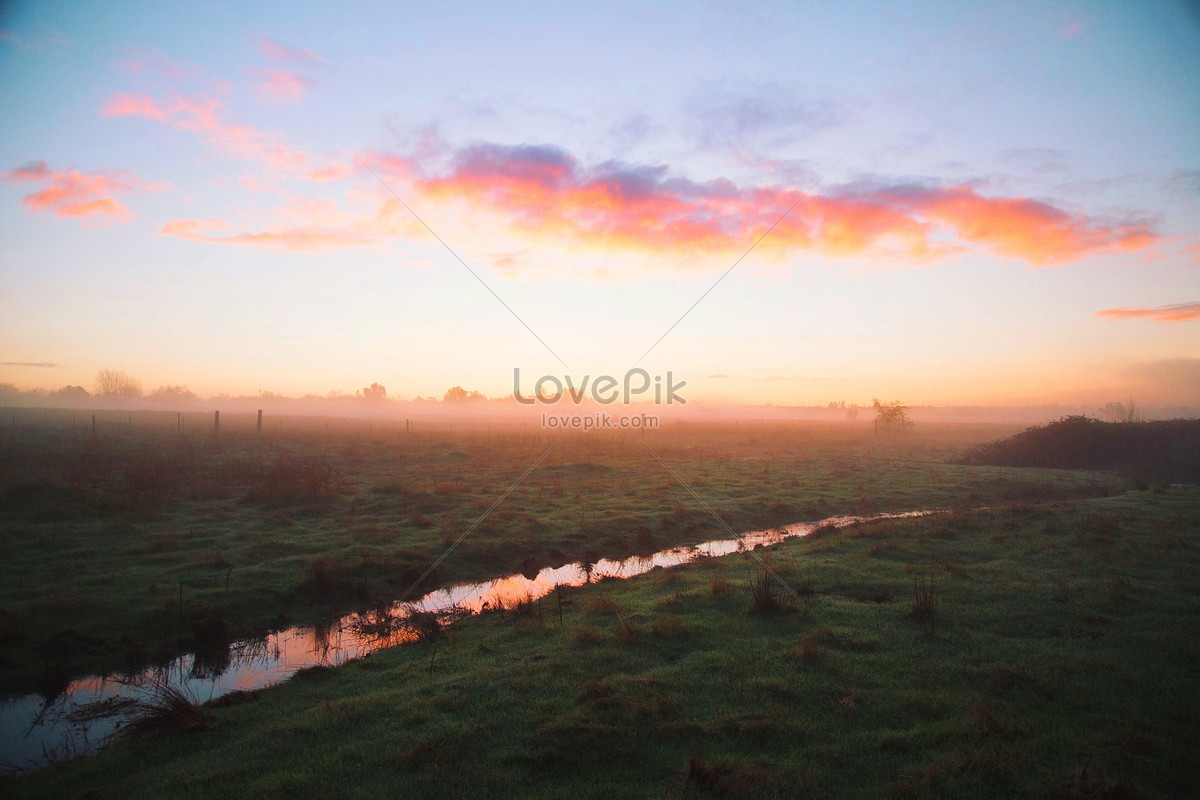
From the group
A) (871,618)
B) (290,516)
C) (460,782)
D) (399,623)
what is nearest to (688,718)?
(460,782)

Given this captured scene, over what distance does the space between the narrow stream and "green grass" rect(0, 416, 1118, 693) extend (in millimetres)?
712

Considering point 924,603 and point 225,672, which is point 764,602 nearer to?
point 924,603

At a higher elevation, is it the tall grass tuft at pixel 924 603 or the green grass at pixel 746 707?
the tall grass tuft at pixel 924 603

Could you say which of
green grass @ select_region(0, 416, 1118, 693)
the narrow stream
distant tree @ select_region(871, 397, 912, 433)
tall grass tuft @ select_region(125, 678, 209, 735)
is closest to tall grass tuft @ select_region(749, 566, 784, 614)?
the narrow stream

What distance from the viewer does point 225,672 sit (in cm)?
1042

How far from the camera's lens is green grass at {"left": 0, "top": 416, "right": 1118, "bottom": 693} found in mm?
11930

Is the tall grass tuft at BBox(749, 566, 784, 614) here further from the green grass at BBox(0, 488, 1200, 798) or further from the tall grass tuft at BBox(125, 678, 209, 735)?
the tall grass tuft at BBox(125, 678, 209, 735)

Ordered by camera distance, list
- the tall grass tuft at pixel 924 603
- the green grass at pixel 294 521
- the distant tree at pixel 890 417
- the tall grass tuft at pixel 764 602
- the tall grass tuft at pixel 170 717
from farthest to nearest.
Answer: the distant tree at pixel 890 417
the green grass at pixel 294 521
the tall grass tuft at pixel 764 602
the tall grass tuft at pixel 924 603
the tall grass tuft at pixel 170 717

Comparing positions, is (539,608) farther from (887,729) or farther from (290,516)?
(290,516)

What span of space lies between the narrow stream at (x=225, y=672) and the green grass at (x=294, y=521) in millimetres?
712

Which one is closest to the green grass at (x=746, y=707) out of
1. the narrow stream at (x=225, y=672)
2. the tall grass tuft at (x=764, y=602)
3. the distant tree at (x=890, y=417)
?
the tall grass tuft at (x=764, y=602)

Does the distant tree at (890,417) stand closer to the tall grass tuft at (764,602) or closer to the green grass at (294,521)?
the green grass at (294,521)

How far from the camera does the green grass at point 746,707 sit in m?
6.23

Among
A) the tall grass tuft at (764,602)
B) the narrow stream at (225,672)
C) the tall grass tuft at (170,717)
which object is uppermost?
the tall grass tuft at (764,602)
